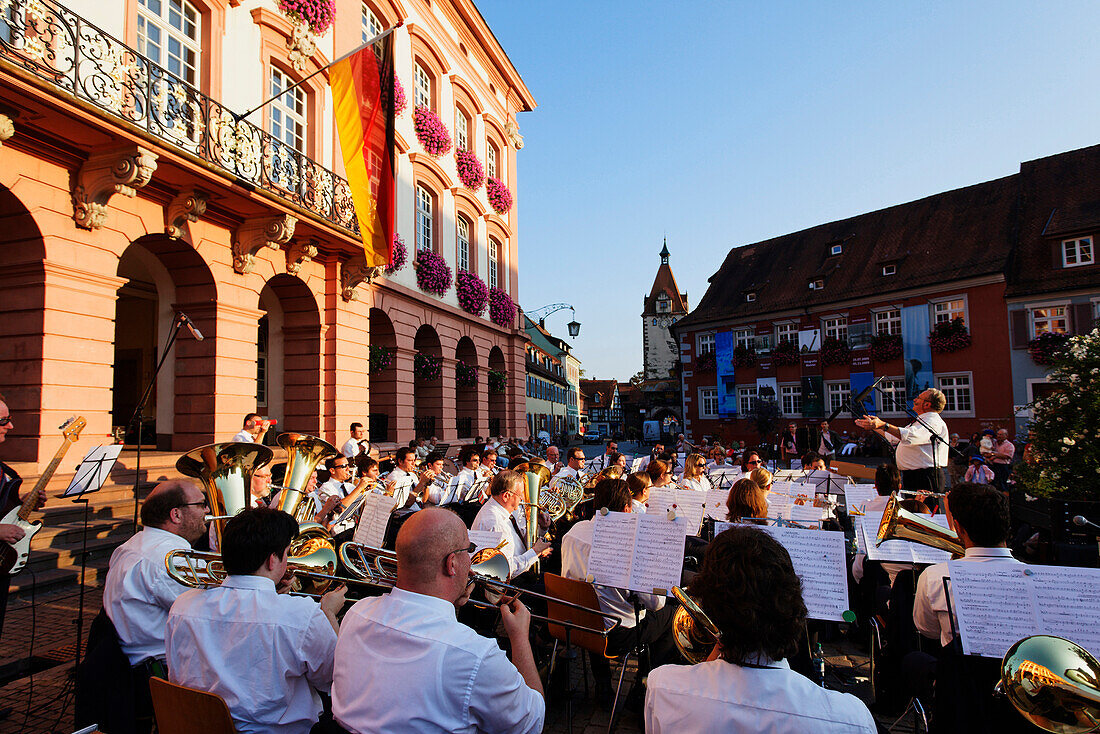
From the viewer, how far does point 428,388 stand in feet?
62.1

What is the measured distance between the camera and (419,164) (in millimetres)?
17656

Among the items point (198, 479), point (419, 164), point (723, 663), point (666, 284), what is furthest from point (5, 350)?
point (666, 284)

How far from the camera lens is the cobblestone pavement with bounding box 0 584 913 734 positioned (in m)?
3.98

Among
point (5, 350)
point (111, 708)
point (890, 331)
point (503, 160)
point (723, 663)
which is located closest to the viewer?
point (723, 663)

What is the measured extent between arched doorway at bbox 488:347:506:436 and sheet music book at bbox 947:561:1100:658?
2066 cm

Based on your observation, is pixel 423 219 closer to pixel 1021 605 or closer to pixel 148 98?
pixel 148 98

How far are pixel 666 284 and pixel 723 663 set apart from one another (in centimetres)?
7312

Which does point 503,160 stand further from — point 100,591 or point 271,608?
point 271,608

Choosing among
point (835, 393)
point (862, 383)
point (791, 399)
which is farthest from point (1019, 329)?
point (791, 399)

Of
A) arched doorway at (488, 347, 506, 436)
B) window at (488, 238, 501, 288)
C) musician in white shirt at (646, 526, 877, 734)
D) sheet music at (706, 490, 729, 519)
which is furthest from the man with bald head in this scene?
window at (488, 238, 501, 288)

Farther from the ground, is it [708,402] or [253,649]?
[708,402]

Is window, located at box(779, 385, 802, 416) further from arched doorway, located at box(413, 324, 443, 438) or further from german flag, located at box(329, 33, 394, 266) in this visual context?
german flag, located at box(329, 33, 394, 266)

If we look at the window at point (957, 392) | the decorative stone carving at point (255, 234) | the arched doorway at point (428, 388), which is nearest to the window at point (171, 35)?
the decorative stone carving at point (255, 234)

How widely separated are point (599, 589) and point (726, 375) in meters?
30.4
